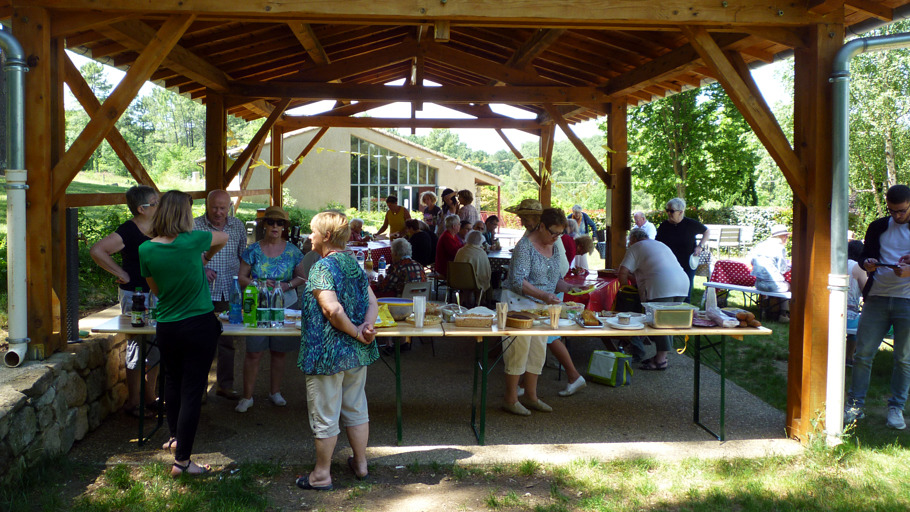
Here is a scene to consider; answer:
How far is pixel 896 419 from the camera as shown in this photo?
4602mm

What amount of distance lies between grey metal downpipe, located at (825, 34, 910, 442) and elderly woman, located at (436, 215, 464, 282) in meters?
4.40

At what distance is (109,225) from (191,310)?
7657 millimetres

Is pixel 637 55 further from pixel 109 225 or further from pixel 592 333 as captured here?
pixel 109 225

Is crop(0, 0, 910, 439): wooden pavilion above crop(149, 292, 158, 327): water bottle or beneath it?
above

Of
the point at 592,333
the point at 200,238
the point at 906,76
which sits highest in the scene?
the point at 906,76

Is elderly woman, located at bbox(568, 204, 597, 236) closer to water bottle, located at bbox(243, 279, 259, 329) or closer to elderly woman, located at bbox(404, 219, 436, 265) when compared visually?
elderly woman, located at bbox(404, 219, 436, 265)

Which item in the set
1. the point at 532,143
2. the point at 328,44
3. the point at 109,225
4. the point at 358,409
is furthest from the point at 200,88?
the point at 532,143

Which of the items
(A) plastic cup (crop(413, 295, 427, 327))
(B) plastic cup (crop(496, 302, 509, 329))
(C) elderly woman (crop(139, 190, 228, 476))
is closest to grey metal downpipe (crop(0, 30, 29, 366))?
(C) elderly woman (crop(139, 190, 228, 476))

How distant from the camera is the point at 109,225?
33.6ft

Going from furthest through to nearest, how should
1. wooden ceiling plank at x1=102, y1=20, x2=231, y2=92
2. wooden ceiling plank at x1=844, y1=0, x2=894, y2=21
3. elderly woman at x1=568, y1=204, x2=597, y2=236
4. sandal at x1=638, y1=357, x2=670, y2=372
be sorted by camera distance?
elderly woman at x1=568, y1=204, x2=597, y2=236, sandal at x1=638, y1=357, x2=670, y2=372, wooden ceiling plank at x1=102, y1=20, x2=231, y2=92, wooden ceiling plank at x1=844, y1=0, x2=894, y2=21

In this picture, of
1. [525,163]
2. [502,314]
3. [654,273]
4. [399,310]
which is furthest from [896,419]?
[525,163]

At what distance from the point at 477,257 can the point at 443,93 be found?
284cm

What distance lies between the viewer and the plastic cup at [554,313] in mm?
4273

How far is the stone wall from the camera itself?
3451 mm
